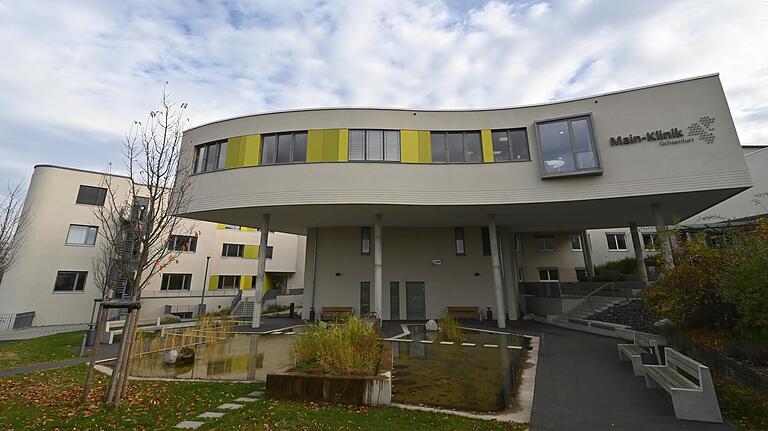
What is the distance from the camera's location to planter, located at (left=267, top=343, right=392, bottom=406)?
19.2ft

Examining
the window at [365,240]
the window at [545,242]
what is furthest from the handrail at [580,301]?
the window at [545,242]

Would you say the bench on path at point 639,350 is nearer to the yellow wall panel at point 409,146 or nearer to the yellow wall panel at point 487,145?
the yellow wall panel at point 487,145

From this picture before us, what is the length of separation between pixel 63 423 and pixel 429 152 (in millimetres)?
15172

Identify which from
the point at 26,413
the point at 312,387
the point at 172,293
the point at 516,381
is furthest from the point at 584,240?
the point at 172,293

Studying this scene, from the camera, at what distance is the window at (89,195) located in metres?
25.7

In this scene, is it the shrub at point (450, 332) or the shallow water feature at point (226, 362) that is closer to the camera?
the shallow water feature at point (226, 362)

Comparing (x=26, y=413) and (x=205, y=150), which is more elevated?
(x=205, y=150)

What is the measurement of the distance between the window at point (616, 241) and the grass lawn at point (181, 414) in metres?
33.5

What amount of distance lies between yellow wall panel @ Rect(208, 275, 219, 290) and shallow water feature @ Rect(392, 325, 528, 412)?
26287mm

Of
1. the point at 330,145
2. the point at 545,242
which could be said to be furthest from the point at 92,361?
the point at 545,242

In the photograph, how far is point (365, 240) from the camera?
21.2 meters

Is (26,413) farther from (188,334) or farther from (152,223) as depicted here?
(188,334)

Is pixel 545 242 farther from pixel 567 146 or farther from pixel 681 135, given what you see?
pixel 681 135

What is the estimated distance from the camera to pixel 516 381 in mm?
7219
